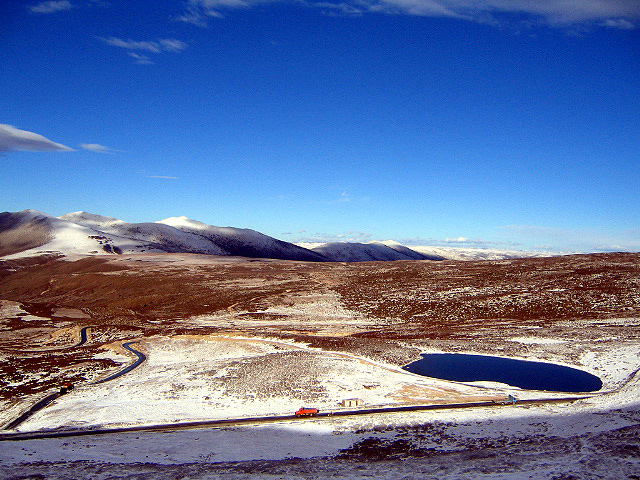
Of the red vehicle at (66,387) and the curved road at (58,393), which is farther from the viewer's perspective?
the red vehicle at (66,387)

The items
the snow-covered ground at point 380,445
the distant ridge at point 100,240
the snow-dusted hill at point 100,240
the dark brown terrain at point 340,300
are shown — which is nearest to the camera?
the snow-covered ground at point 380,445

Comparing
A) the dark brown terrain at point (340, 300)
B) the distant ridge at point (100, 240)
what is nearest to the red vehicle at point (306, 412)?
the dark brown terrain at point (340, 300)

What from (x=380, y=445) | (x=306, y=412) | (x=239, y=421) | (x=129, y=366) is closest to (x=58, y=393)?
(x=129, y=366)

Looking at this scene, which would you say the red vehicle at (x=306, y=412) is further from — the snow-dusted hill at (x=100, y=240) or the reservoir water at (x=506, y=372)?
the snow-dusted hill at (x=100, y=240)

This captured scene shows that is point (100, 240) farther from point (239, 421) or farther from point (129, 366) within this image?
point (239, 421)

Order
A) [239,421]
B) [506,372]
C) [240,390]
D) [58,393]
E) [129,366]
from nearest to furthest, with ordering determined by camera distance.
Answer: [239,421]
[240,390]
[58,393]
[506,372]
[129,366]

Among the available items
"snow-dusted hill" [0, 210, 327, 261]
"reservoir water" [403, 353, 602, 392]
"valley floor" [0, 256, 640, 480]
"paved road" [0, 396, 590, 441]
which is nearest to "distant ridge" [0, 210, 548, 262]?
"snow-dusted hill" [0, 210, 327, 261]

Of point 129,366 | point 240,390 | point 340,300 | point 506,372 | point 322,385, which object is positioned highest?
point 340,300

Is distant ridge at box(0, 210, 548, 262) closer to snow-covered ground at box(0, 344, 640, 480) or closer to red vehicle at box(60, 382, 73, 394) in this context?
red vehicle at box(60, 382, 73, 394)

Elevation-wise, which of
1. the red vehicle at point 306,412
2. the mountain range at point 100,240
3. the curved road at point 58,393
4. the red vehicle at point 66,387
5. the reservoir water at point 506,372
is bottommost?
the curved road at point 58,393
